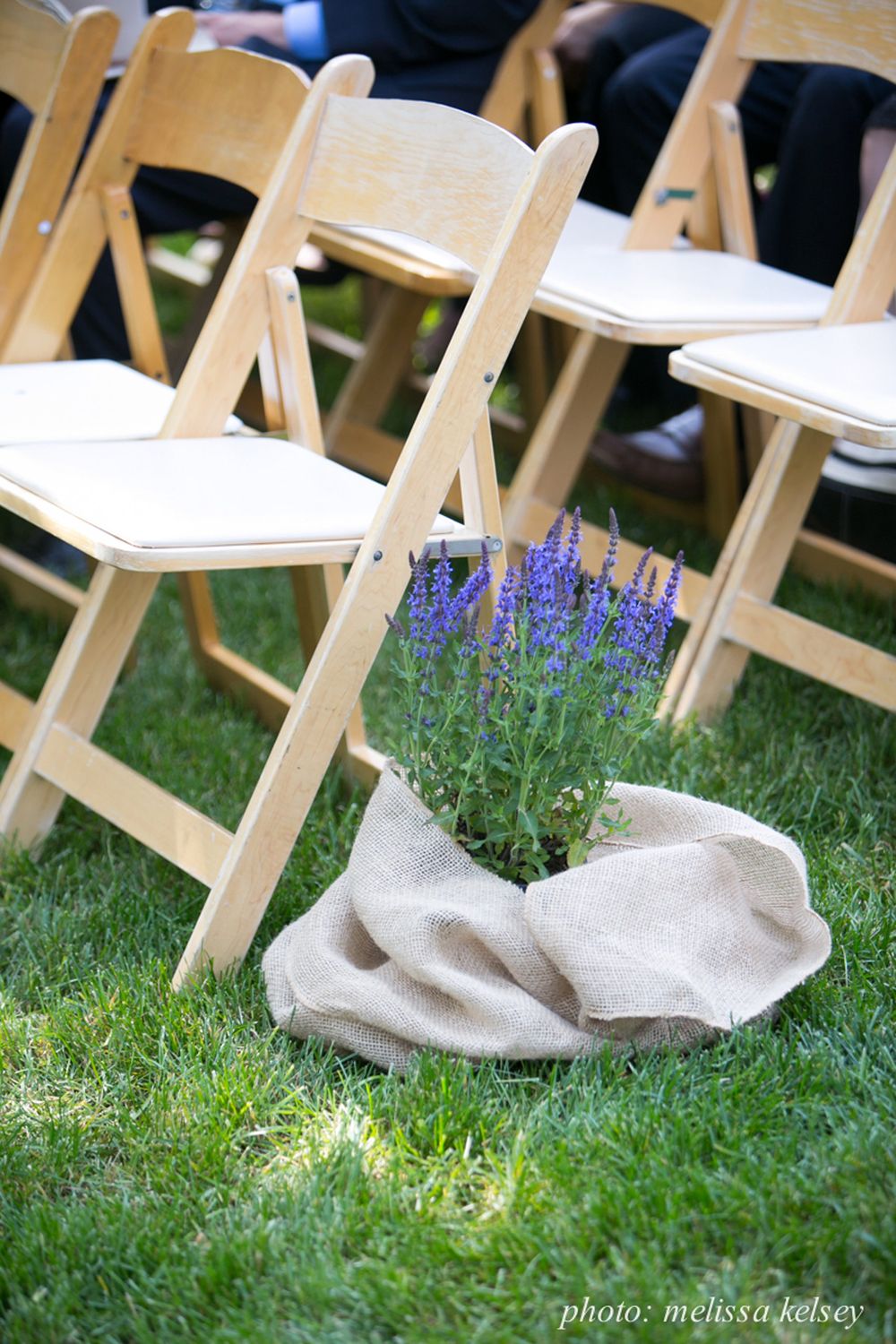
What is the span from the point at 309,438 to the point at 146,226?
4.65ft

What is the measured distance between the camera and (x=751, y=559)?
8.47 ft

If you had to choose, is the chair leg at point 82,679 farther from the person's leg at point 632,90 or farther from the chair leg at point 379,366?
the person's leg at point 632,90

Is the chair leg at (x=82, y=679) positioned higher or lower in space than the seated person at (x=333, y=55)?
lower

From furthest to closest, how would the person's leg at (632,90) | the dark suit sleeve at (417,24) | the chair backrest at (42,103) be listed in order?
the person's leg at (632,90) → the dark suit sleeve at (417,24) → the chair backrest at (42,103)

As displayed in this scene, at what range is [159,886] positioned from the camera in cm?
224

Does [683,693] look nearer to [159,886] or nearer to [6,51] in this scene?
[159,886]

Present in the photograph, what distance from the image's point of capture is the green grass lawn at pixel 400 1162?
1423mm

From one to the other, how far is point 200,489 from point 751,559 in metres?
1.02

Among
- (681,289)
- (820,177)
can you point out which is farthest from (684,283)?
(820,177)

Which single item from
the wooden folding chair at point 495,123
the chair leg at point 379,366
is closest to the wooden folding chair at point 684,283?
the wooden folding chair at point 495,123

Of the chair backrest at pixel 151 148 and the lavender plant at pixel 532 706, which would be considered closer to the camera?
the lavender plant at pixel 532 706

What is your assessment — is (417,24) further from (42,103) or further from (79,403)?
(79,403)

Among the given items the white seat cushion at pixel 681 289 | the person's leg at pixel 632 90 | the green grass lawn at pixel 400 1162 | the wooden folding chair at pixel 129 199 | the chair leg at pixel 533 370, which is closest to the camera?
the green grass lawn at pixel 400 1162

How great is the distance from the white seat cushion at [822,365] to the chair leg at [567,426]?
533 mm
